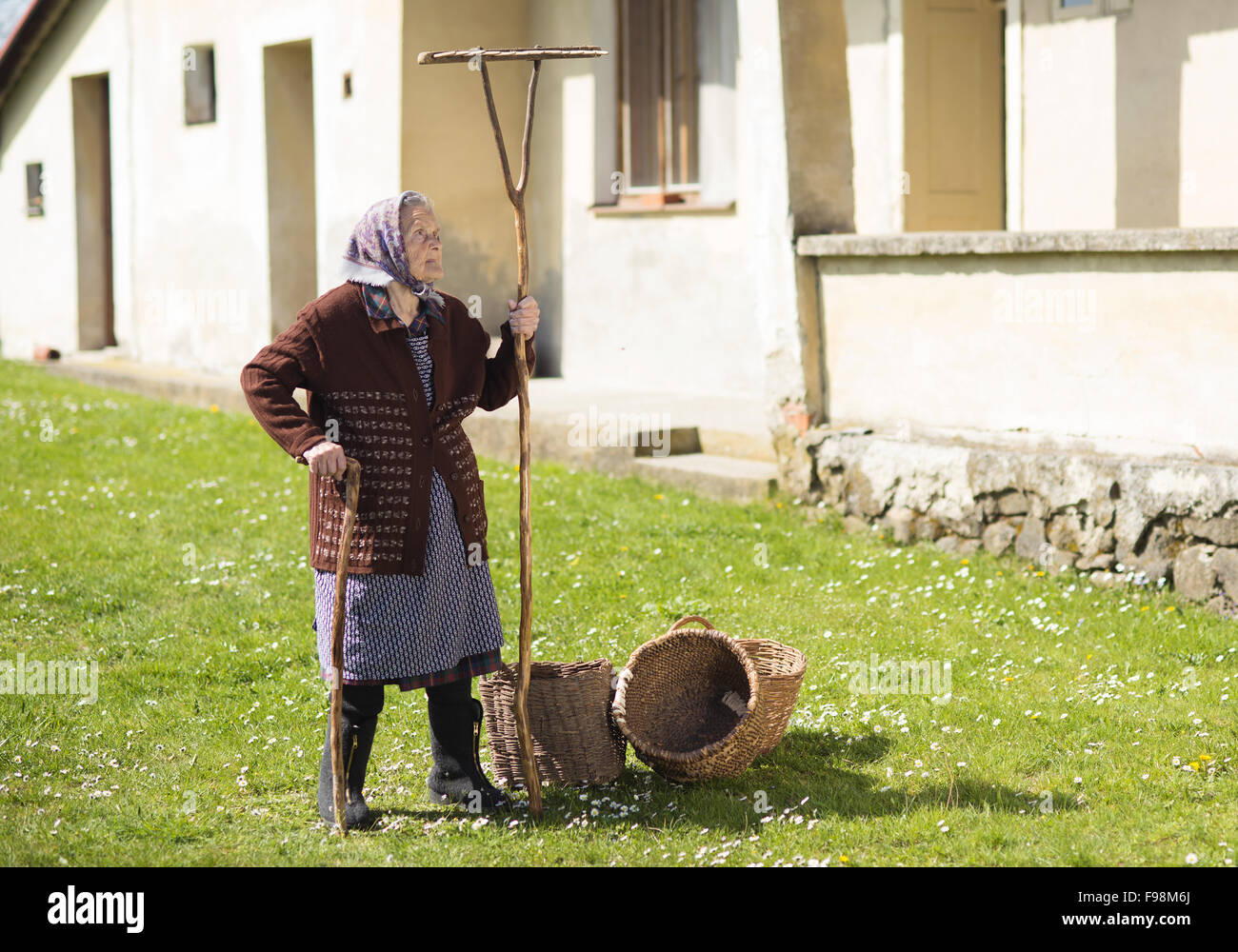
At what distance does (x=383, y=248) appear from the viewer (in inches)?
167

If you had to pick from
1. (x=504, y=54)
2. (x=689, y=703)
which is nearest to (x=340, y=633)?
(x=689, y=703)

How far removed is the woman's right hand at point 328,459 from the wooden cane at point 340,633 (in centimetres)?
7

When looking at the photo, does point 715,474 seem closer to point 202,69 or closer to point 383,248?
point 383,248

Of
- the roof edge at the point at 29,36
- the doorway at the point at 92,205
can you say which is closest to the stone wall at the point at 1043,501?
the doorway at the point at 92,205

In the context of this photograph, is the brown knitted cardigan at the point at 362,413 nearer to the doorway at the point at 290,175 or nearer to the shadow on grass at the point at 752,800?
the shadow on grass at the point at 752,800

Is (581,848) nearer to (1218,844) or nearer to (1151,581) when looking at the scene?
(1218,844)

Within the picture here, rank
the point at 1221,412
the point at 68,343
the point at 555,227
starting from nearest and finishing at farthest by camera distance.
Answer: the point at 1221,412
the point at 555,227
the point at 68,343

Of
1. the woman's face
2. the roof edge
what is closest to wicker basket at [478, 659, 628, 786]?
the woman's face

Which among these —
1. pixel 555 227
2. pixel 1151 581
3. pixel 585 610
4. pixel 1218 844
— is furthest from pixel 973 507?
pixel 555 227

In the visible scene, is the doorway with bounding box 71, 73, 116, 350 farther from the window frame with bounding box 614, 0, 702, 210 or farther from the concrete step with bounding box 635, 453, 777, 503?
the concrete step with bounding box 635, 453, 777, 503

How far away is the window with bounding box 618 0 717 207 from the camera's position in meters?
11.5

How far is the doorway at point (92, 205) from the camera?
17.8m
